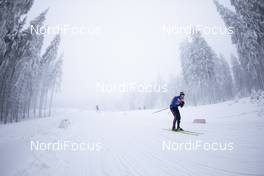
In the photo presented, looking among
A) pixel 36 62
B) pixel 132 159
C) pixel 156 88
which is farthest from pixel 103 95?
pixel 132 159

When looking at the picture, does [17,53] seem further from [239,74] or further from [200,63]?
[239,74]

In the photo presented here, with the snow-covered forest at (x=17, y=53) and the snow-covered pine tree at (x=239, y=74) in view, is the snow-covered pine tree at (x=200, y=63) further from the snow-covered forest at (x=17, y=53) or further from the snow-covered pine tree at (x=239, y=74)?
the snow-covered forest at (x=17, y=53)

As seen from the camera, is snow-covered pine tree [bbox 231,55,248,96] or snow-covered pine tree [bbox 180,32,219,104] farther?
snow-covered pine tree [bbox 231,55,248,96]

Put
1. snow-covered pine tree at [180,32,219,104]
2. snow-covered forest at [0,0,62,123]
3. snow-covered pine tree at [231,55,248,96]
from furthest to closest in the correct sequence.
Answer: snow-covered pine tree at [231,55,248,96], snow-covered pine tree at [180,32,219,104], snow-covered forest at [0,0,62,123]

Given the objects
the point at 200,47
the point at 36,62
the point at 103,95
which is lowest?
the point at 103,95

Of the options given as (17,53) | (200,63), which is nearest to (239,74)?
(200,63)

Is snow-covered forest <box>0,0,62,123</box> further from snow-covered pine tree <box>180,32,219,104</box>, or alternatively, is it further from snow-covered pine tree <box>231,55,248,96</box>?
snow-covered pine tree <box>231,55,248,96</box>

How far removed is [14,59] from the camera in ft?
55.4

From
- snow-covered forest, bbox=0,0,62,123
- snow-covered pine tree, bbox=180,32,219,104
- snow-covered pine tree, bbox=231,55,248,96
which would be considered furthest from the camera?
snow-covered pine tree, bbox=231,55,248,96

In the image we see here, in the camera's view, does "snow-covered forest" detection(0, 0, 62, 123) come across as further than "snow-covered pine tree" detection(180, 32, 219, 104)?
No

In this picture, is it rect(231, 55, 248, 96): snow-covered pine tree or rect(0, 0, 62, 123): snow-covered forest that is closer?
rect(0, 0, 62, 123): snow-covered forest

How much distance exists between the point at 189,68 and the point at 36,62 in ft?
103

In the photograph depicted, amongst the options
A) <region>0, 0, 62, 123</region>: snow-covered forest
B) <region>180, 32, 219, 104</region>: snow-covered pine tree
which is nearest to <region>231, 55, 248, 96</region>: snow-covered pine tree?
<region>180, 32, 219, 104</region>: snow-covered pine tree

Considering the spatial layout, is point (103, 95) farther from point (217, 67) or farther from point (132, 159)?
point (132, 159)
